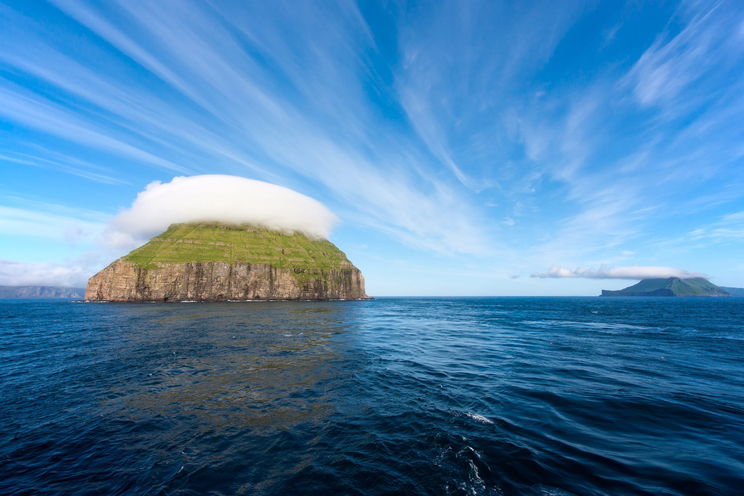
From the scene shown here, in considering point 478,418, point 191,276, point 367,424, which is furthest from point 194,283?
point 478,418

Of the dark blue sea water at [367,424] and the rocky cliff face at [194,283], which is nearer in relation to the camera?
the dark blue sea water at [367,424]

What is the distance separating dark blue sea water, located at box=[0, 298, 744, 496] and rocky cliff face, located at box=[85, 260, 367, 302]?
15853cm

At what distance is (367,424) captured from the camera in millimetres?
13109

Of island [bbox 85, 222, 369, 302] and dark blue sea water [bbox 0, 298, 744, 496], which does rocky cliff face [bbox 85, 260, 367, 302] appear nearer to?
island [bbox 85, 222, 369, 302]

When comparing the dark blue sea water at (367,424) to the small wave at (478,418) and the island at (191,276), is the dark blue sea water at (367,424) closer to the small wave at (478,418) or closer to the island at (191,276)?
the small wave at (478,418)

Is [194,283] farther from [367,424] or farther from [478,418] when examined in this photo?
[478,418]

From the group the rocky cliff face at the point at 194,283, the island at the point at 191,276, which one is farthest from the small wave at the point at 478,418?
the rocky cliff face at the point at 194,283

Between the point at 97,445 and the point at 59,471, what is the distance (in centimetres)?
181

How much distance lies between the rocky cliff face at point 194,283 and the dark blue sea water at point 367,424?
159 m

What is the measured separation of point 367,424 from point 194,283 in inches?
7371

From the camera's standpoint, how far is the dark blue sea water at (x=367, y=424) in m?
9.16

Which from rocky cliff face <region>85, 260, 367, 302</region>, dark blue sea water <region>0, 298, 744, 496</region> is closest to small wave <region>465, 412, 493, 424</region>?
dark blue sea water <region>0, 298, 744, 496</region>

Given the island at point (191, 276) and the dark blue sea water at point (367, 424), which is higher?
the island at point (191, 276)

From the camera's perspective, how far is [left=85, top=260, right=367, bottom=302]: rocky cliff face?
157 m
